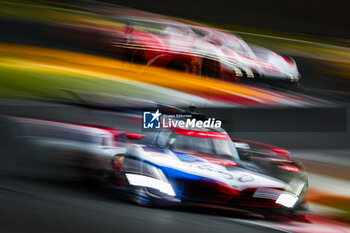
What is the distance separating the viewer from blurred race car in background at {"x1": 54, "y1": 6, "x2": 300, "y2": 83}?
9.50 feet

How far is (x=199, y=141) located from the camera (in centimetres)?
234

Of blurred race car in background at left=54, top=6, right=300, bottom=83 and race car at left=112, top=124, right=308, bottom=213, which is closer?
race car at left=112, top=124, right=308, bottom=213

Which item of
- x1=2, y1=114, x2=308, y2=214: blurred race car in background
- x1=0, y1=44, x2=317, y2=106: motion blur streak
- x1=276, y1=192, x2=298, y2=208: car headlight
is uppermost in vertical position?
x1=0, y1=44, x2=317, y2=106: motion blur streak

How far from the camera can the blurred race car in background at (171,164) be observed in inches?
82.4

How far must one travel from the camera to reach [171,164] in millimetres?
2113

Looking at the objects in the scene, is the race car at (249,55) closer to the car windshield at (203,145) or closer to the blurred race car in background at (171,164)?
the blurred race car in background at (171,164)

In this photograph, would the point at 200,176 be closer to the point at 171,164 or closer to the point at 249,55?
the point at 171,164

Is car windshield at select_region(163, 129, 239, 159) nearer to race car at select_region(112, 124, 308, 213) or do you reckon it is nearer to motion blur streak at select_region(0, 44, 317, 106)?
race car at select_region(112, 124, 308, 213)

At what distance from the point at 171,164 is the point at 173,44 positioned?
108 cm

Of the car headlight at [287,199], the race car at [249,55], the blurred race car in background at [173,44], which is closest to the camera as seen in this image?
the car headlight at [287,199]

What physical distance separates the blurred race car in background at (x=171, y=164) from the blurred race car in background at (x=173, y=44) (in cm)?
64

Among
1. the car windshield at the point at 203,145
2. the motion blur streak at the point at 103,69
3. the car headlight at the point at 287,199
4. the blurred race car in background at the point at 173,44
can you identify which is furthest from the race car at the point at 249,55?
the car headlight at the point at 287,199

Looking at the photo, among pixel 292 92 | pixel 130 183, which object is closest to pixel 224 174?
pixel 130 183

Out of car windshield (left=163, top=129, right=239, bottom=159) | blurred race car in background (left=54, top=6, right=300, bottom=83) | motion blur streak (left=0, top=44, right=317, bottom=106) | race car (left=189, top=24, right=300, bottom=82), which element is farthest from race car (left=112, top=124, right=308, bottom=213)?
race car (left=189, top=24, right=300, bottom=82)
